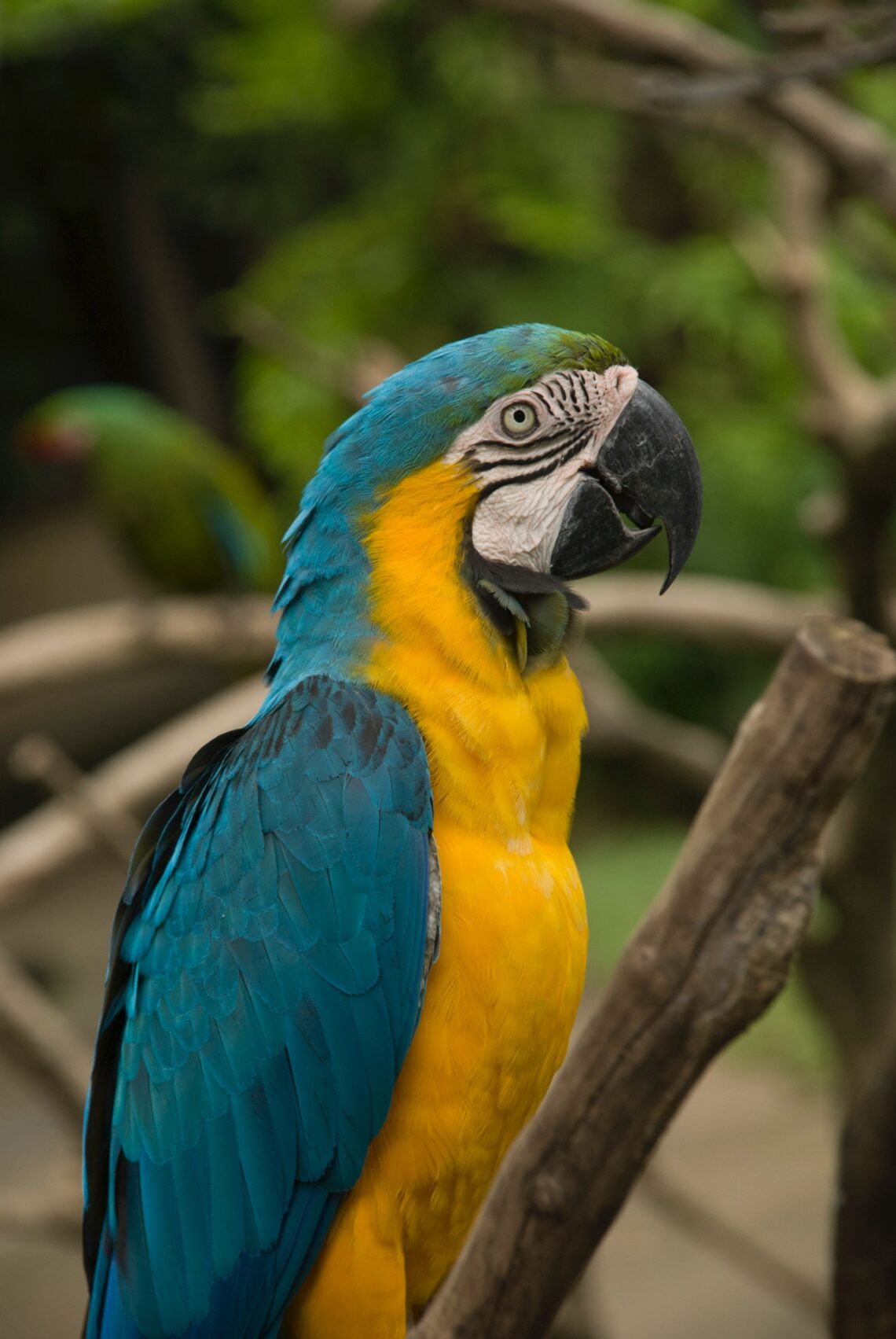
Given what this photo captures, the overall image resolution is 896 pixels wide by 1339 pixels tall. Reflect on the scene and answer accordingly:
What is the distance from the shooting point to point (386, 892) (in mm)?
903

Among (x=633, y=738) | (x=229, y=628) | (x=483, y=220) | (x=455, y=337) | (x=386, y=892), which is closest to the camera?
(x=386, y=892)

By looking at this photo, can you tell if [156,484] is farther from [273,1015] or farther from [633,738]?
[273,1015]

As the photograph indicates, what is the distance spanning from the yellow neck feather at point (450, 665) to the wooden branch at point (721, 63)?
4.29ft

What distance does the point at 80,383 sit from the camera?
6.48m

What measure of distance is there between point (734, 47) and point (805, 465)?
2.73 meters

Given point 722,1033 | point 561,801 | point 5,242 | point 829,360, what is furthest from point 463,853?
point 5,242

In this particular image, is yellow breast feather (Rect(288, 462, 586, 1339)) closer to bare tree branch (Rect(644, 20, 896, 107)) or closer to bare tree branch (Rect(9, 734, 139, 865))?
bare tree branch (Rect(644, 20, 896, 107))

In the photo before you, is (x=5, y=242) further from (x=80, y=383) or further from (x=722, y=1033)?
(x=722, y=1033)

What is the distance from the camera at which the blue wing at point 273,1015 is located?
0.91 m

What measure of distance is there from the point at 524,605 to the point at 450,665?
0.26 ft

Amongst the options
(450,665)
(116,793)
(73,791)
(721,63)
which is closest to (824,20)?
(721,63)

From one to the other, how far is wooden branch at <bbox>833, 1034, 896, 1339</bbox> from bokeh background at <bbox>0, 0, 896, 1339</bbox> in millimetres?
775

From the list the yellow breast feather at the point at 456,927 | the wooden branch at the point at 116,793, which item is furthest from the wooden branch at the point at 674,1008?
the wooden branch at the point at 116,793

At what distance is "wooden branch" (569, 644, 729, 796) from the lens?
2.13 m
